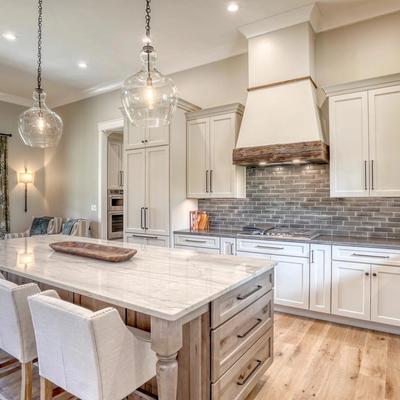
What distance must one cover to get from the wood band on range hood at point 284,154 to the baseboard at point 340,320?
65.9 inches

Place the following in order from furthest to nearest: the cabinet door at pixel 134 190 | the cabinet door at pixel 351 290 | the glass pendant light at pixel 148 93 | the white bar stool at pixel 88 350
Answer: the cabinet door at pixel 134 190, the cabinet door at pixel 351 290, the glass pendant light at pixel 148 93, the white bar stool at pixel 88 350

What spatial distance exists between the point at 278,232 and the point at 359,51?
2.28 metres

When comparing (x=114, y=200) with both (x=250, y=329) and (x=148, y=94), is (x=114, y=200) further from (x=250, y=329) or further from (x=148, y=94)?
(x=250, y=329)

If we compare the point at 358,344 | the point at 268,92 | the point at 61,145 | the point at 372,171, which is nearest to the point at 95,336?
the point at 358,344

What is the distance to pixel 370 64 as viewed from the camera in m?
3.48

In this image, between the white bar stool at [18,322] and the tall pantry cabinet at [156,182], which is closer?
the white bar stool at [18,322]

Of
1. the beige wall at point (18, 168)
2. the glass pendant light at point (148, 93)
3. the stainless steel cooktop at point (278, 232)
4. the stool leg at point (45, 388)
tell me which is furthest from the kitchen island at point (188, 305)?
the beige wall at point (18, 168)

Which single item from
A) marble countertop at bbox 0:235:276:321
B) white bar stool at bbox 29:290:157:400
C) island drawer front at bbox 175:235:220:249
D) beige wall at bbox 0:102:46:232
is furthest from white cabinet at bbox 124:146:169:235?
beige wall at bbox 0:102:46:232

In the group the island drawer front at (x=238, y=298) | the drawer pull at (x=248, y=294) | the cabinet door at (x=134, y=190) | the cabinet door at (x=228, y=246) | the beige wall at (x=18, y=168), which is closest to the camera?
the island drawer front at (x=238, y=298)

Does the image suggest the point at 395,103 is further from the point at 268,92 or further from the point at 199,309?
the point at 199,309

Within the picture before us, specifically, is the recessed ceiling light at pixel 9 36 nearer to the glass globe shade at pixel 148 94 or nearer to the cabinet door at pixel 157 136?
the cabinet door at pixel 157 136

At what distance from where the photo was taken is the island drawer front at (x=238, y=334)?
5.11 feet

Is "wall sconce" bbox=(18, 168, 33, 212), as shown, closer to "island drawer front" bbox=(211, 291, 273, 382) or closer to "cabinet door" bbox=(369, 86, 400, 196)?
"island drawer front" bbox=(211, 291, 273, 382)

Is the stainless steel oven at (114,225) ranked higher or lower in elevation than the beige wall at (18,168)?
lower
